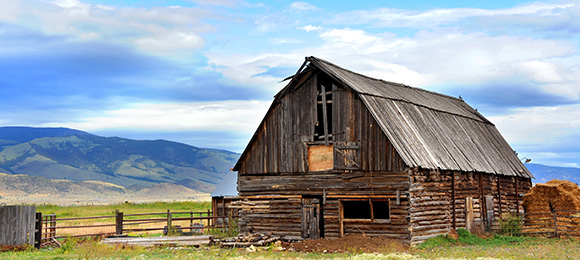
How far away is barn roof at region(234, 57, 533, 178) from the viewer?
2738 cm

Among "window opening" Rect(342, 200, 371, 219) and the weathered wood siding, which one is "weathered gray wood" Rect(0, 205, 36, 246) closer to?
the weathered wood siding

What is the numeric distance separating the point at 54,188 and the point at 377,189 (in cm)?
16965

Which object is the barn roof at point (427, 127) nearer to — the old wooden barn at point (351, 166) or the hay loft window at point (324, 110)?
the old wooden barn at point (351, 166)

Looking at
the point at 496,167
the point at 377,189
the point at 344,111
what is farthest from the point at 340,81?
the point at 496,167

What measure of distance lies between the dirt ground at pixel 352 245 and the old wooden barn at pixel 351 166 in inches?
36.8

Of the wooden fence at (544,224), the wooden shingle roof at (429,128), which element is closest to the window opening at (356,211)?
the wooden shingle roof at (429,128)

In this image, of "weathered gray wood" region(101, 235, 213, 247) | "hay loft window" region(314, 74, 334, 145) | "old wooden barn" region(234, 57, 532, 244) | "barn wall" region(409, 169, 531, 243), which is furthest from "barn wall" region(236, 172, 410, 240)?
"weathered gray wood" region(101, 235, 213, 247)

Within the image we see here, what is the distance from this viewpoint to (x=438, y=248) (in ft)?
83.8

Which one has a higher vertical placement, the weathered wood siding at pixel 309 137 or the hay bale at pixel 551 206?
the weathered wood siding at pixel 309 137

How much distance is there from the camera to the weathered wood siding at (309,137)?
26.9 meters

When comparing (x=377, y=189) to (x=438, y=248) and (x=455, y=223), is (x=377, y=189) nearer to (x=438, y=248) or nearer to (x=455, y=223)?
(x=438, y=248)

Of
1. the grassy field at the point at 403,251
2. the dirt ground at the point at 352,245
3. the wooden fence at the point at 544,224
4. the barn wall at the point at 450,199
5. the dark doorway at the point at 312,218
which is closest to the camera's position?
the grassy field at the point at 403,251

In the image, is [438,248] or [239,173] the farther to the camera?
[239,173]

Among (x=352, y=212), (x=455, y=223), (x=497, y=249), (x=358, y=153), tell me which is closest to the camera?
(x=497, y=249)
